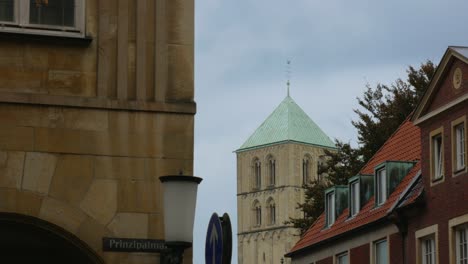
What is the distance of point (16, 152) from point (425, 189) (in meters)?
26.9

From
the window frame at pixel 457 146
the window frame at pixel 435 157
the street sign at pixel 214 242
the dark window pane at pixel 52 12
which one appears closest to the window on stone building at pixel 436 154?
the window frame at pixel 435 157

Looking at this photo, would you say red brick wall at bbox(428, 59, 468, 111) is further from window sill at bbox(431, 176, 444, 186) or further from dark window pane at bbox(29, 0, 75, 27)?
dark window pane at bbox(29, 0, 75, 27)

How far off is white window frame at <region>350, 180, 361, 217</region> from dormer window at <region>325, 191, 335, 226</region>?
2285 millimetres

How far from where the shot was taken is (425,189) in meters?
41.5

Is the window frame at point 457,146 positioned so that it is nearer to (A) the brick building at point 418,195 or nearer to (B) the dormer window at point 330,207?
(A) the brick building at point 418,195

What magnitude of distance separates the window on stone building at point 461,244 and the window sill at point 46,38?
23.1 meters

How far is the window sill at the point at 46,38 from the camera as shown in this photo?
1614 cm

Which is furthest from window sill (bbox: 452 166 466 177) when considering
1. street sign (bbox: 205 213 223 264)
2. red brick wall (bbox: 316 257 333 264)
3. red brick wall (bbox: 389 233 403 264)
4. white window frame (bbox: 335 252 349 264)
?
street sign (bbox: 205 213 223 264)

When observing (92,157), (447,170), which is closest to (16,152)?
(92,157)

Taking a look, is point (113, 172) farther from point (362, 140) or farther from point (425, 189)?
point (362, 140)

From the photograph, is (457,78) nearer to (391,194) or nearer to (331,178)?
(391,194)

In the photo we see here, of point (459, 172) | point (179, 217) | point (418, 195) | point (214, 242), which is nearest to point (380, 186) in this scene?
point (418, 195)

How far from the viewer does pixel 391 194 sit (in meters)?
44.7

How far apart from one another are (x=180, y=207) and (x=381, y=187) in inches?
1315
